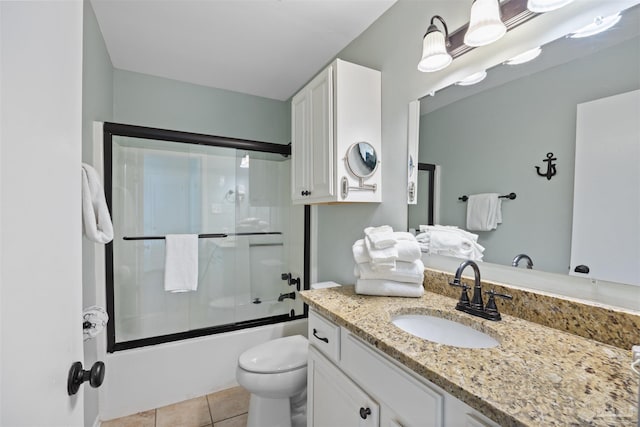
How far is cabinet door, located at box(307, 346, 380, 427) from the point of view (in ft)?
3.02

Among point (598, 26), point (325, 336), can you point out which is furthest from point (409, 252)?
point (598, 26)

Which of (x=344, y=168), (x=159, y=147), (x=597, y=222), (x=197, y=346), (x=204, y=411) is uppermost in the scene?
(x=159, y=147)

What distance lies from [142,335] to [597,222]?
8.17 ft

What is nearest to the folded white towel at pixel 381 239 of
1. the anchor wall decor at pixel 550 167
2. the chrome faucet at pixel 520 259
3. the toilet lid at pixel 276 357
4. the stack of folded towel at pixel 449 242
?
the stack of folded towel at pixel 449 242

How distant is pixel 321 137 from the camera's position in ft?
5.54

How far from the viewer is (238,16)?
67.9 inches

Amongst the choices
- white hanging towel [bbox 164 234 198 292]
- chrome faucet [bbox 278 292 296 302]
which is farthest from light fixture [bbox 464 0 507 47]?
chrome faucet [bbox 278 292 296 302]

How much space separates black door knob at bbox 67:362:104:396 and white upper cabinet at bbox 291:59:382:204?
3.91 feet

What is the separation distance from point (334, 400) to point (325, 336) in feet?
0.76

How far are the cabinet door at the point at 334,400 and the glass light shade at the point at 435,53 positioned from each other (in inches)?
53.6

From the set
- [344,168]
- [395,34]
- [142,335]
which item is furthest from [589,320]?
[142,335]

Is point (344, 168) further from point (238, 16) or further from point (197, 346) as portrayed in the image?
point (197, 346)

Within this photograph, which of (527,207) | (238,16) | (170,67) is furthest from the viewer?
(170,67)

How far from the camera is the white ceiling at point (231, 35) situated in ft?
5.40
